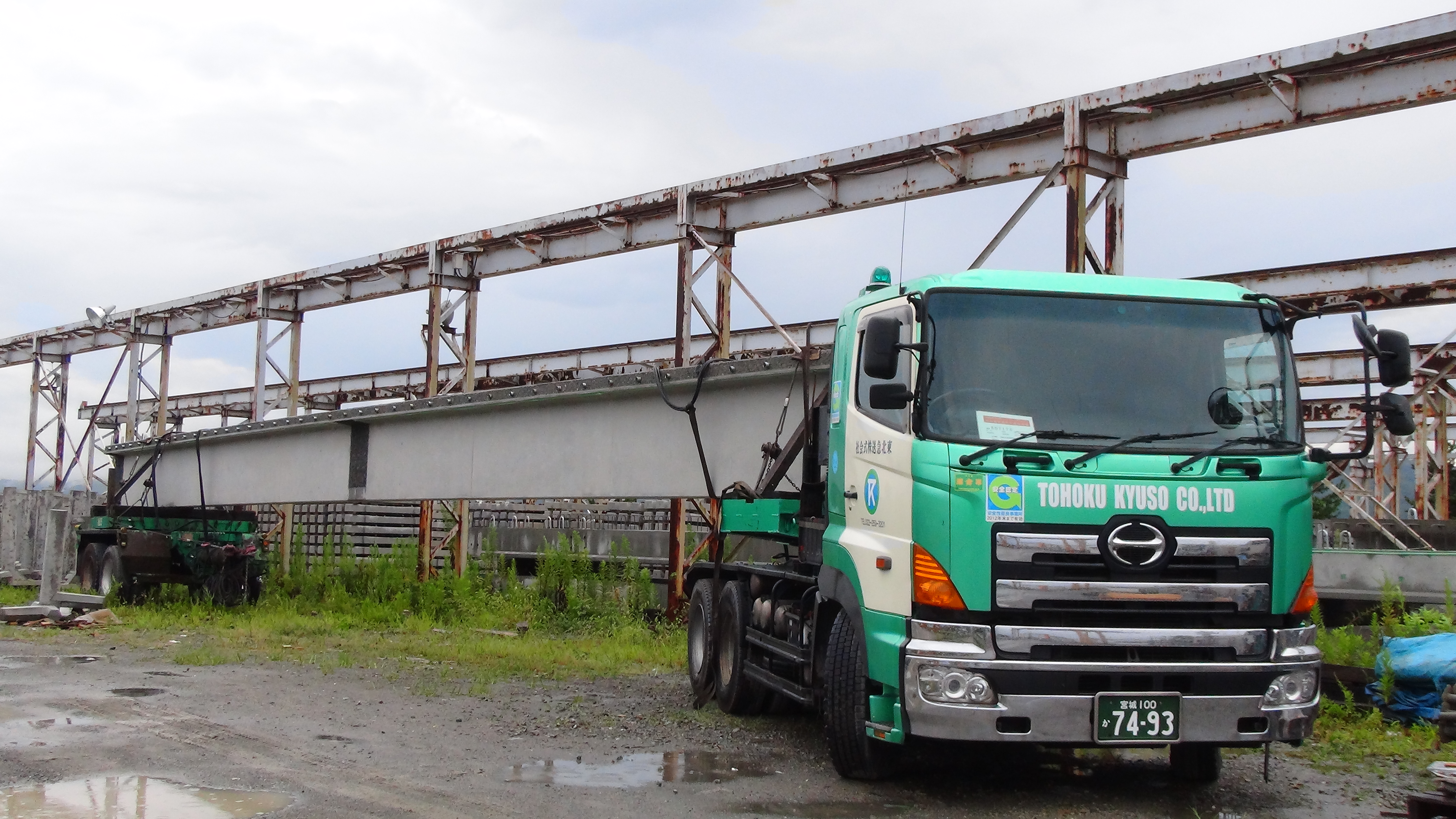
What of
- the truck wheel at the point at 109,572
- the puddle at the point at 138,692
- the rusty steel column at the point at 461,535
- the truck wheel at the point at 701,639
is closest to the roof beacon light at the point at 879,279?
the truck wheel at the point at 701,639

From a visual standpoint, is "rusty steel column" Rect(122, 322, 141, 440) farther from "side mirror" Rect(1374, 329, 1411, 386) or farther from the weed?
"side mirror" Rect(1374, 329, 1411, 386)

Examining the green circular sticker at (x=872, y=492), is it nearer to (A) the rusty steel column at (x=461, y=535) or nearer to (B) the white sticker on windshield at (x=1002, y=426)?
(B) the white sticker on windshield at (x=1002, y=426)

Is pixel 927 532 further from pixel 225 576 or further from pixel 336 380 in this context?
pixel 336 380

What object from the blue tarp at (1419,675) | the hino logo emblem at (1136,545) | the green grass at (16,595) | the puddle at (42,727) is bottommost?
the puddle at (42,727)

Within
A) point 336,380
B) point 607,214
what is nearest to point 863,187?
point 607,214

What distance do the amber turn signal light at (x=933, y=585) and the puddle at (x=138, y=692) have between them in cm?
708

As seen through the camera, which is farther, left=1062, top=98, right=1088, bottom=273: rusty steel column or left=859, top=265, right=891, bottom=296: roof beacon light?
left=1062, top=98, right=1088, bottom=273: rusty steel column

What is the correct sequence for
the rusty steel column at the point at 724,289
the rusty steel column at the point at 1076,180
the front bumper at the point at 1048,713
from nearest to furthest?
1. the front bumper at the point at 1048,713
2. the rusty steel column at the point at 1076,180
3. the rusty steel column at the point at 724,289

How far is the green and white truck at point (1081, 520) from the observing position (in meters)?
6.43

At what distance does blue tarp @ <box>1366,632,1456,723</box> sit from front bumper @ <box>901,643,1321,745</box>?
132 inches

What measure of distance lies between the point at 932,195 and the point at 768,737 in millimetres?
7743

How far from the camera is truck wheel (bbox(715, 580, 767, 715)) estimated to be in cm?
980

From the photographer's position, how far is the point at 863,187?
1547cm

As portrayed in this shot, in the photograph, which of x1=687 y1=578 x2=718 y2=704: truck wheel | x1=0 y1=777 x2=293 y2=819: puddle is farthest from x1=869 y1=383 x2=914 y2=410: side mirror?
x1=687 y1=578 x2=718 y2=704: truck wheel
